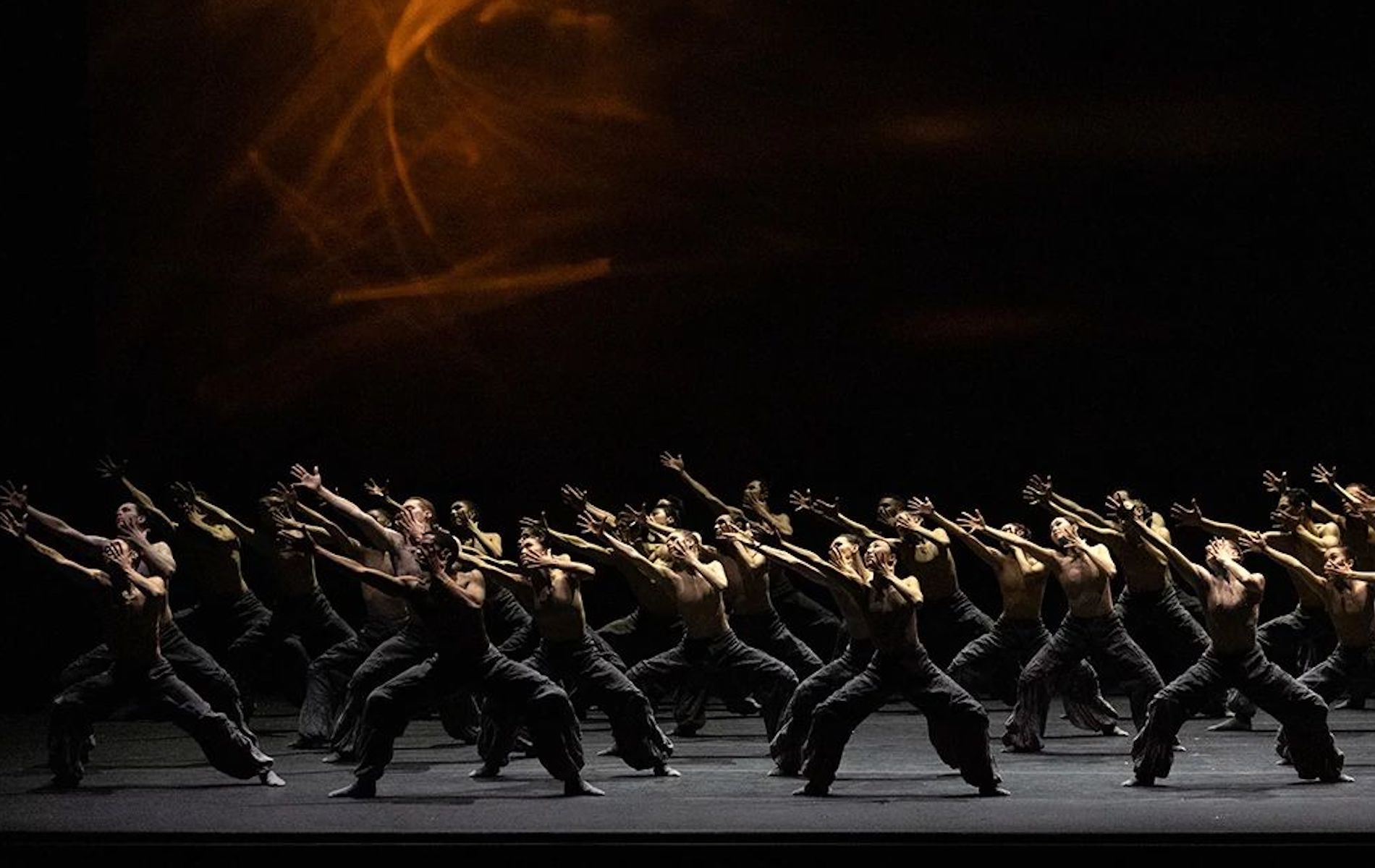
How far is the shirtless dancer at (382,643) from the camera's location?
1097cm

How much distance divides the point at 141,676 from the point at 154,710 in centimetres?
22

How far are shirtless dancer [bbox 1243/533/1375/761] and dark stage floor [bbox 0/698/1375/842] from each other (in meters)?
0.42

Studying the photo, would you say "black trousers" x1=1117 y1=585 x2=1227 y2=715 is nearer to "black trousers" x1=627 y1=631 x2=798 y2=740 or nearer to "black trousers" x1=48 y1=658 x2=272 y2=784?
"black trousers" x1=627 y1=631 x2=798 y2=740

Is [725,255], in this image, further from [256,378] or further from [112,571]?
[112,571]

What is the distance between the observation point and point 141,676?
10086mm

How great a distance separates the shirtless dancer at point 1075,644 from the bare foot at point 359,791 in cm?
364

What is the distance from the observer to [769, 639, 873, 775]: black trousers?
404 inches

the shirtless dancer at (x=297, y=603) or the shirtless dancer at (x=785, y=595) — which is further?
the shirtless dancer at (x=785, y=595)

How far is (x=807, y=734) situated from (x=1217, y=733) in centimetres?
325

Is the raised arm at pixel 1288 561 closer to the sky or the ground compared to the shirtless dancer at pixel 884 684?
closer to the sky

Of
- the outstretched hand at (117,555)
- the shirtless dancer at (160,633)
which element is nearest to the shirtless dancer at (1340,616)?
the shirtless dancer at (160,633)

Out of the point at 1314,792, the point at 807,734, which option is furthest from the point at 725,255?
the point at 1314,792

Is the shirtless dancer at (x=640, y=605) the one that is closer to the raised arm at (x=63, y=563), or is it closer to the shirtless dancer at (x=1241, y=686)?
the raised arm at (x=63, y=563)

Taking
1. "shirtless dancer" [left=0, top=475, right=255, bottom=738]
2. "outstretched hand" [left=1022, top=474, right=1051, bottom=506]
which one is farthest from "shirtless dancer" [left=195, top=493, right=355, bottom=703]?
"outstretched hand" [left=1022, top=474, right=1051, bottom=506]
